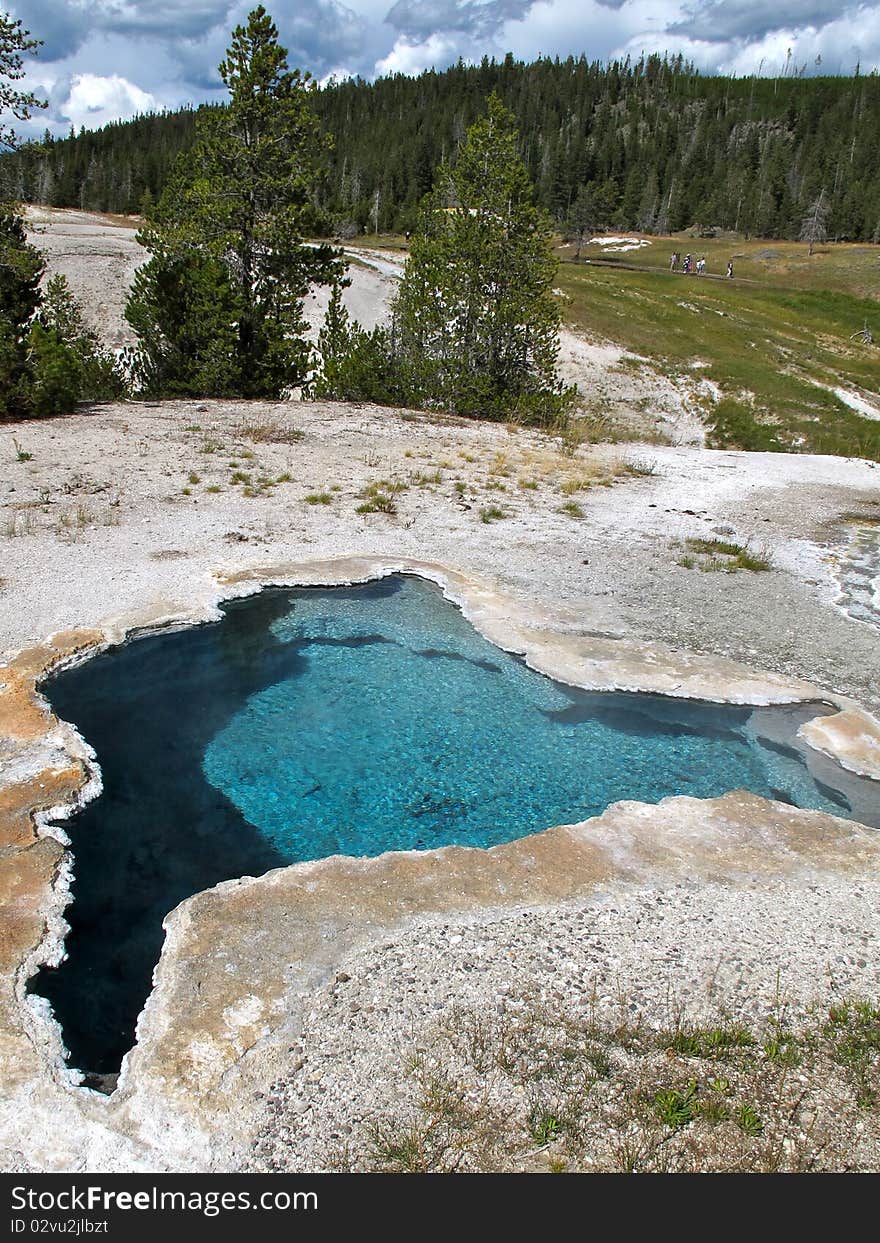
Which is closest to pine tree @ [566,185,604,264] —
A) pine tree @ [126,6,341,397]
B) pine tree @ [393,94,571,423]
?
pine tree @ [393,94,571,423]

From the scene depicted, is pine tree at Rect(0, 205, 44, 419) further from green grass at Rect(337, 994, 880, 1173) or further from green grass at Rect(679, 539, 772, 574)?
green grass at Rect(337, 994, 880, 1173)

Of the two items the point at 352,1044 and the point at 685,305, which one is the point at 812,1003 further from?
the point at 685,305

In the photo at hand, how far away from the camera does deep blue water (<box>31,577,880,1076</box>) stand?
17.1ft

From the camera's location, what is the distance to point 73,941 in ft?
15.3

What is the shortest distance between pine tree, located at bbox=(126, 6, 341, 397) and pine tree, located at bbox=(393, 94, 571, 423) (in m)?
2.63

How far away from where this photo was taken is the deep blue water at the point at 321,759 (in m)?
5.20

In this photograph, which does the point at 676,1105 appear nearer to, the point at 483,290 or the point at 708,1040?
the point at 708,1040

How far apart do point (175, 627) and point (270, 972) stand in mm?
4926

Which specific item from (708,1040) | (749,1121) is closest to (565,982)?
(708,1040)

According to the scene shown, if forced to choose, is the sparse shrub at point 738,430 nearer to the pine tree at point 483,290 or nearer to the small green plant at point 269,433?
the pine tree at point 483,290

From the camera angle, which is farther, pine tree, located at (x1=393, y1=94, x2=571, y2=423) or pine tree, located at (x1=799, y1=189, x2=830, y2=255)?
pine tree, located at (x1=799, y1=189, x2=830, y2=255)

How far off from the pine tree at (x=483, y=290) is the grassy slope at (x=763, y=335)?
6.10 feet

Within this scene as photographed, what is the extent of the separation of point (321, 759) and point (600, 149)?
13998 centimetres

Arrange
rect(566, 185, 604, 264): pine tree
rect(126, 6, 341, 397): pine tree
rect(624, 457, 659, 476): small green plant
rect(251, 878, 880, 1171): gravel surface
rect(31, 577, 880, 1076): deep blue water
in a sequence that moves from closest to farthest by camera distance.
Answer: rect(251, 878, 880, 1171): gravel surface < rect(31, 577, 880, 1076): deep blue water < rect(624, 457, 659, 476): small green plant < rect(126, 6, 341, 397): pine tree < rect(566, 185, 604, 264): pine tree
